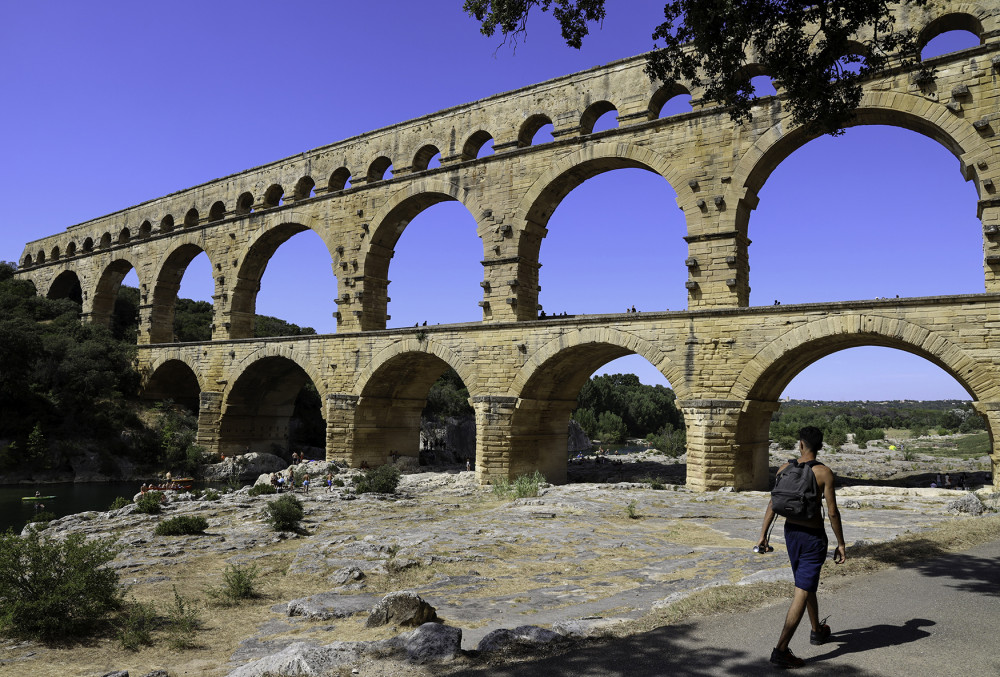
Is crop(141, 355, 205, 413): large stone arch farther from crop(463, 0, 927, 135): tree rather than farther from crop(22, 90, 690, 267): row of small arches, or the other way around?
crop(463, 0, 927, 135): tree

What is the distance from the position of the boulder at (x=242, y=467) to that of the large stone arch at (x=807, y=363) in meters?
17.1

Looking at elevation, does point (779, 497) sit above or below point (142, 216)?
below

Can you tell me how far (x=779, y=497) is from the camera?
13.2ft

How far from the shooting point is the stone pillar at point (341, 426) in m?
20.2

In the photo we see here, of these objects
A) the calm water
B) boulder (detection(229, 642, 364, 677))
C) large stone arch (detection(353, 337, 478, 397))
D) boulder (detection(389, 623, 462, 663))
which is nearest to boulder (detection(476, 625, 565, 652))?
boulder (detection(389, 623, 462, 663))

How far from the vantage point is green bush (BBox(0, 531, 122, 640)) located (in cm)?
595

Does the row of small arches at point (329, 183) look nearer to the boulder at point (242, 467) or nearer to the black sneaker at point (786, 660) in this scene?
the boulder at point (242, 467)

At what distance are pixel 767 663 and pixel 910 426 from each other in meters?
83.7

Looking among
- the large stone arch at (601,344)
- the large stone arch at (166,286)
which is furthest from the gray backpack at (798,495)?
the large stone arch at (166,286)

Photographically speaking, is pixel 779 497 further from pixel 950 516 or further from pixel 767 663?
pixel 950 516

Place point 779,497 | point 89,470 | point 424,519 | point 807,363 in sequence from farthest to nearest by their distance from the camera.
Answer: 1. point 89,470
2. point 807,363
3. point 424,519
4. point 779,497

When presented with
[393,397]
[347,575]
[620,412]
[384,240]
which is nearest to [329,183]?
[384,240]

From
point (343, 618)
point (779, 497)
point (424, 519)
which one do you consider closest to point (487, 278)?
point (424, 519)

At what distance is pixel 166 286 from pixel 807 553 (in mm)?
29917
